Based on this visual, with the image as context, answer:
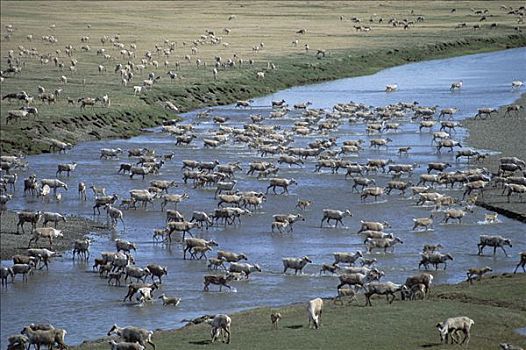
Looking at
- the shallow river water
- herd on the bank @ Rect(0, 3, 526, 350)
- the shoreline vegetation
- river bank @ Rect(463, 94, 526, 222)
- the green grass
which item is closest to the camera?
the green grass

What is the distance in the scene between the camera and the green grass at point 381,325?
64.1ft

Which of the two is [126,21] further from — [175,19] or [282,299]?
[282,299]

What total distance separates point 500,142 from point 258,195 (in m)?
13.5

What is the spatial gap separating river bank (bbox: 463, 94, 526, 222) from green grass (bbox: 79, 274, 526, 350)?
856 cm

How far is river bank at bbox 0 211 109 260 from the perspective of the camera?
1059 inches

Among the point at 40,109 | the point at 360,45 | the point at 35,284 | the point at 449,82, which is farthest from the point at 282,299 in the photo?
the point at 360,45

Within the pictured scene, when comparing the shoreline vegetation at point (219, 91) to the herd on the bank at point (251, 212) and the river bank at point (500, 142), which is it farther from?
the river bank at point (500, 142)

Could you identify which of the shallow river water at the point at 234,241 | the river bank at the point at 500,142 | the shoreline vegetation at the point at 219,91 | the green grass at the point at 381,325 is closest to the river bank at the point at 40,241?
the shallow river water at the point at 234,241

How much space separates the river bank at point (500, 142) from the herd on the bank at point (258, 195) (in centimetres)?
41

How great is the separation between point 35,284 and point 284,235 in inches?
279

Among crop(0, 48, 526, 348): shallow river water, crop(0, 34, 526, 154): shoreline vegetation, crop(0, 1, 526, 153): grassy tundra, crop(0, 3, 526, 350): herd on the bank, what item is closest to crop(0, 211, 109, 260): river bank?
crop(0, 3, 526, 350): herd on the bank

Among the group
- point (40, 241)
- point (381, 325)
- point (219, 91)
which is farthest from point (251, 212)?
point (219, 91)

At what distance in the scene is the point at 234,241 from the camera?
28.5 metres

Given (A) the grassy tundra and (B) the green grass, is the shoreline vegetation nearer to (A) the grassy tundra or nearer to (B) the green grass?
(A) the grassy tundra
